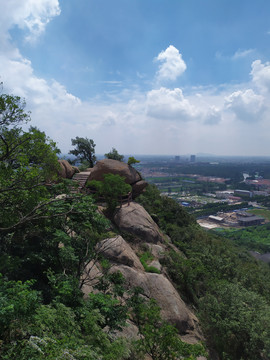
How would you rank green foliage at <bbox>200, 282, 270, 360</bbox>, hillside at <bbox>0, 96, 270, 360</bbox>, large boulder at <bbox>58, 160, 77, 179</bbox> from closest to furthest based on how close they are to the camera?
hillside at <bbox>0, 96, 270, 360</bbox> < green foliage at <bbox>200, 282, 270, 360</bbox> < large boulder at <bbox>58, 160, 77, 179</bbox>

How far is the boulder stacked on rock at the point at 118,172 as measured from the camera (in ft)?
72.8

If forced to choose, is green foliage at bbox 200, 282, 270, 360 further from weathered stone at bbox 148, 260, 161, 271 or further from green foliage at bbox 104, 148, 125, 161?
green foliage at bbox 104, 148, 125, 161

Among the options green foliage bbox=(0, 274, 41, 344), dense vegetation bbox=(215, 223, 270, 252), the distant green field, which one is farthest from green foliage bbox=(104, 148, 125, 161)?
the distant green field

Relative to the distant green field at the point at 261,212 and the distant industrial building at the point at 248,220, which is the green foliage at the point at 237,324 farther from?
the distant green field at the point at 261,212

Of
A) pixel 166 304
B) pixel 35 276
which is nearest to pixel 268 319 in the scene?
pixel 166 304

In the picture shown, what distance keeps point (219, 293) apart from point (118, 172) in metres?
14.2

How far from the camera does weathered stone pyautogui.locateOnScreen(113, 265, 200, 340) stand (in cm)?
1259

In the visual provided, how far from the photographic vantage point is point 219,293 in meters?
14.3

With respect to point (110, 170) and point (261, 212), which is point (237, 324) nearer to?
point (110, 170)

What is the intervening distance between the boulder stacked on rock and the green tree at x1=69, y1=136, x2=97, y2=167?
12.6m

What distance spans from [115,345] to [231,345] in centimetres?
997

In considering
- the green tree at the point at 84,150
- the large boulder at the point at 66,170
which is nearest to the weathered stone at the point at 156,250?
the large boulder at the point at 66,170

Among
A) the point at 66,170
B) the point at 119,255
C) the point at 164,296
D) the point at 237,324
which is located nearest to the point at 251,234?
the point at 66,170

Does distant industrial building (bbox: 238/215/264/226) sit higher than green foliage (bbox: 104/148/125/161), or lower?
lower
